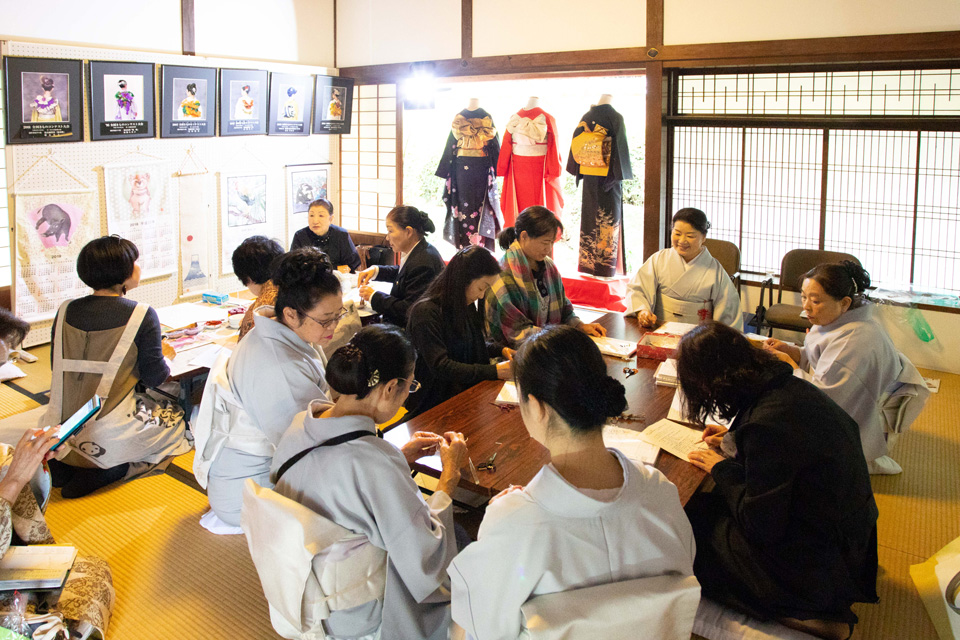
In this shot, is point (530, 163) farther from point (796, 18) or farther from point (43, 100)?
point (43, 100)

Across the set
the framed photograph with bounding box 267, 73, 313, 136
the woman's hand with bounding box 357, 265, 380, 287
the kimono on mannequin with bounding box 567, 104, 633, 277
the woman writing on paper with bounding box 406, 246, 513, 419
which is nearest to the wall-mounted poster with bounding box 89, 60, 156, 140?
the framed photograph with bounding box 267, 73, 313, 136

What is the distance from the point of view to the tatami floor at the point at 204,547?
8.98 ft

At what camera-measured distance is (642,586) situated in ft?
5.31

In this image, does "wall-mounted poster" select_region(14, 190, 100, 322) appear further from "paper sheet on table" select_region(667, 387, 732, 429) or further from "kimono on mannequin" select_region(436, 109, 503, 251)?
"paper sheet on table" select_region(667, 387, 732, 429)

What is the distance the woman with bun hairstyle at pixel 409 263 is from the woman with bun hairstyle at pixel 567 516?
2760mm

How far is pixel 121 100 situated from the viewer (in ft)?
19.4

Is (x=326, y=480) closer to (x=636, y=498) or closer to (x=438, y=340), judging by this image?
(x=636, y=498)

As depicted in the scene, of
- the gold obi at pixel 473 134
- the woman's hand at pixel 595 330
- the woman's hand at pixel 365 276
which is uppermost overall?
the gold obi at pixel 473 134

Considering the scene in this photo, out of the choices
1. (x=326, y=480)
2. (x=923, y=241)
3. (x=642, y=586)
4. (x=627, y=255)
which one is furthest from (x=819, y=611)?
(x=627, y=255)

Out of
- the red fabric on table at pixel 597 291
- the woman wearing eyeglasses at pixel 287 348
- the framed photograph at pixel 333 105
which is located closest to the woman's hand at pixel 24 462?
the woman wearing eyeglasses at pixel 287 348

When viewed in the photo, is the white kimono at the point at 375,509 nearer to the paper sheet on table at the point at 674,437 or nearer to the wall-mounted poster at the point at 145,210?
the paper sheet on table at the point at 674,437

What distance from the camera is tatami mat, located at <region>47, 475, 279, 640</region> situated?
2.72 m

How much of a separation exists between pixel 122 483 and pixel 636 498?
120 inches

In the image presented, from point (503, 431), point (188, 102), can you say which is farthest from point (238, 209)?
point (503, 431)
